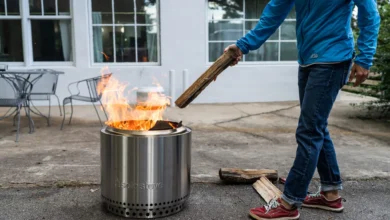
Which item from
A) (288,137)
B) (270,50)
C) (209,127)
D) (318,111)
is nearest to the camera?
(318,111)

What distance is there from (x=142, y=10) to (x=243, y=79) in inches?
111

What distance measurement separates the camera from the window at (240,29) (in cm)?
911

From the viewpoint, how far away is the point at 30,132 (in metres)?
5.64

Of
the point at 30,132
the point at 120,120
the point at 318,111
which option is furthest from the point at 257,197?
the point at 30,132

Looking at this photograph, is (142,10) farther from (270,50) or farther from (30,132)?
(30,132)

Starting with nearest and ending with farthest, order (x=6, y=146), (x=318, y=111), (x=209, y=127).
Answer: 1. (x=318, y=111)
2. (x=6, y=146)
3. (x=209, y=127)

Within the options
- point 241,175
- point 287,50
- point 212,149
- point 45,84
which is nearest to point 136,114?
point 241,175

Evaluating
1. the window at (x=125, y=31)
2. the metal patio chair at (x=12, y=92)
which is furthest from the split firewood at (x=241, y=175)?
the window at (x=125, y=31)

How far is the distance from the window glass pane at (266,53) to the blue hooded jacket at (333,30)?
22.0 ft

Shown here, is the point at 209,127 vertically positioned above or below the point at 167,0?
below

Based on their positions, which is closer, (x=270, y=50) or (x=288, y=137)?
(x=288, y=137)

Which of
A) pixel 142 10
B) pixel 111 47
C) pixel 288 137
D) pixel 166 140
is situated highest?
pixel 142 10

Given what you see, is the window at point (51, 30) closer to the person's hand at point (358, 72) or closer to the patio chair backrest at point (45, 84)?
the patio chair backrest at point (45, 84)

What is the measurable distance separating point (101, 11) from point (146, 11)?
100 cm
